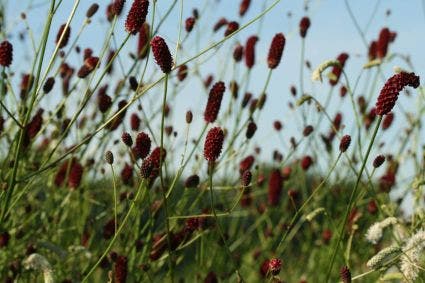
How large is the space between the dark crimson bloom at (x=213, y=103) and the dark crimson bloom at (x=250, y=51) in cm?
97

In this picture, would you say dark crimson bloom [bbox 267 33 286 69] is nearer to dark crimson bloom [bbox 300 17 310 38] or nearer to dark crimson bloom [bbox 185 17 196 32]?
dark crimson bloom [bbox 185 17 196 32]

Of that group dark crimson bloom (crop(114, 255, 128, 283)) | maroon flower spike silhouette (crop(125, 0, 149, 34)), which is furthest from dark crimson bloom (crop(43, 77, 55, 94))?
dark crimson bloom (crop(114, 255, 128, 283))

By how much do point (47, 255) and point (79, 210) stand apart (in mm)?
357

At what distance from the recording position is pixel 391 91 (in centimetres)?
162

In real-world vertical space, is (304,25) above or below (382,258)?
above

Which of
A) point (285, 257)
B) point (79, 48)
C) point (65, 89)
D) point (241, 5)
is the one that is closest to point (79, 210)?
point (65, 89)

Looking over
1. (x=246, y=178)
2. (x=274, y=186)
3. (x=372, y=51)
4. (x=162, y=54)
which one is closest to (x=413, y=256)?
(x=246, y=178)

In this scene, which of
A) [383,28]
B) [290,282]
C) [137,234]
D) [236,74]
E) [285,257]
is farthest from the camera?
[285,257]

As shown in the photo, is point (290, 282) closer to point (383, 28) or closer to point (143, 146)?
point (383, 28)

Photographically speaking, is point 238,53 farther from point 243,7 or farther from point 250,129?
point 250,129

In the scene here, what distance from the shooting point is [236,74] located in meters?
3.27

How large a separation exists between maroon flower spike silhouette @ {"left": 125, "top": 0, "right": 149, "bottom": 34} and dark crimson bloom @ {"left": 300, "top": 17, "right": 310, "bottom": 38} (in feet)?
4.86

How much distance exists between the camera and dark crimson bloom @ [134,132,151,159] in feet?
6.22

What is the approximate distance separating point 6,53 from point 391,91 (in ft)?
3.76
